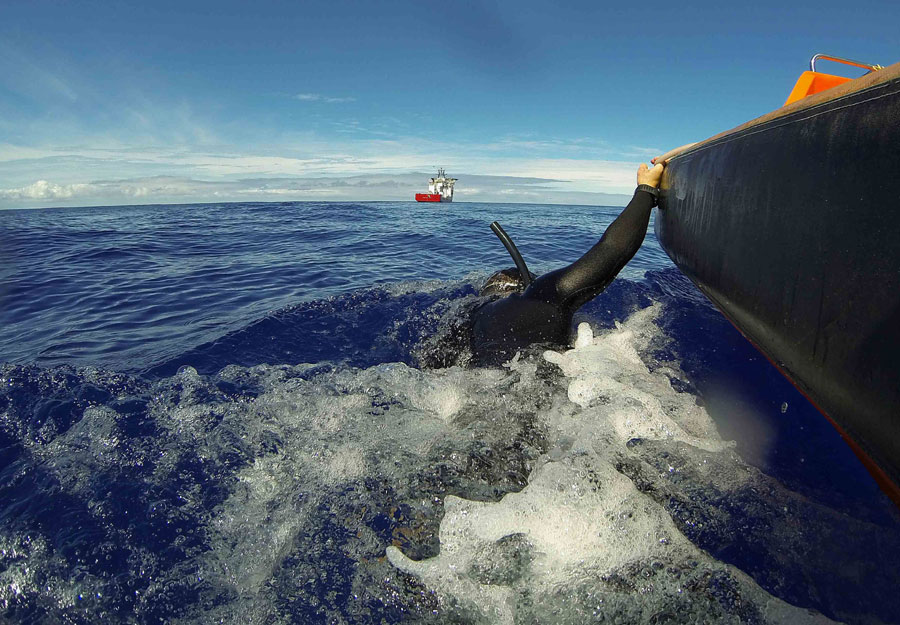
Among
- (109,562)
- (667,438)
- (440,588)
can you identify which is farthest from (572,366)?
(109,562)

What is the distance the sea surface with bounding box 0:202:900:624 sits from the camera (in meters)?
1.61

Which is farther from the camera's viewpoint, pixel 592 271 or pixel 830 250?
pixel 592 271

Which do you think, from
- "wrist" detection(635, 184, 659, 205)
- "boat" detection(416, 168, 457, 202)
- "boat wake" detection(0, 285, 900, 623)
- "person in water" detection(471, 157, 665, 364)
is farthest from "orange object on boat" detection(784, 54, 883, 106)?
"boat" detection(416, 168, 457, 202)

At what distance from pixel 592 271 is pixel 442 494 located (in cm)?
205

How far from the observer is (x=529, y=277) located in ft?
12.5

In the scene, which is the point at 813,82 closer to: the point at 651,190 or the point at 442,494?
the point at 651,190

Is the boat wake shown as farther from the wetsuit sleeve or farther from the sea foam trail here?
the wetsuit sleeve

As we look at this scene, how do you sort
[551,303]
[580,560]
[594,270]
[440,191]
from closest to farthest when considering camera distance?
[580,560], [551,303], [594,270], [440,191]

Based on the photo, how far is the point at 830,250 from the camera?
1.70 meters

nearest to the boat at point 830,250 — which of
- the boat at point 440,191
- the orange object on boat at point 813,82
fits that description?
the orange object on boat at point 813,82

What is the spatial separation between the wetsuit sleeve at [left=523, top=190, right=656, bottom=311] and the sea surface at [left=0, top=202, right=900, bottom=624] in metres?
0.41

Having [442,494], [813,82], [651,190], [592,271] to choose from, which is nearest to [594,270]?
[592,271]

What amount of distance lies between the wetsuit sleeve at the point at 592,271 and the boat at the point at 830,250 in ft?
2.41

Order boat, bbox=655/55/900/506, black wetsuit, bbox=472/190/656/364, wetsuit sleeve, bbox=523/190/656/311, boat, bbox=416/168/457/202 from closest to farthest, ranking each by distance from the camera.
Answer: boat, bbox=655/55/900/506 → black wetsuit, bbox=472/190/656/364 → wetsuit sleeve, bbox=523/190/656/311 → boat, bbox=416/168/457/202
